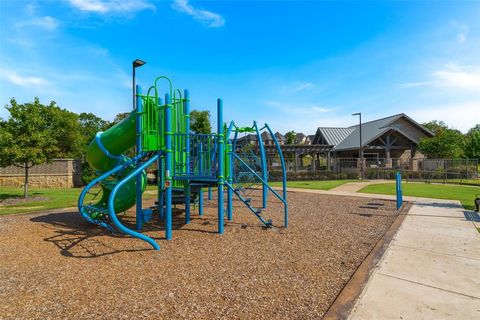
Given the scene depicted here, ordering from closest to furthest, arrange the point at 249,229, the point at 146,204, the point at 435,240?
the point at 435,240
the point at 249,229
the point at 146,204

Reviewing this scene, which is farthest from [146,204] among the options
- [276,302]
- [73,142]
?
[73,142]

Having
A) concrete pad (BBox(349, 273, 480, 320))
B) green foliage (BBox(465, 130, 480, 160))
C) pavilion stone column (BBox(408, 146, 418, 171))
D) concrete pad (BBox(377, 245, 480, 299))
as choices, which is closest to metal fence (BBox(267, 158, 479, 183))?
pavilion stone column (BBox(408, 146, 418, 171))

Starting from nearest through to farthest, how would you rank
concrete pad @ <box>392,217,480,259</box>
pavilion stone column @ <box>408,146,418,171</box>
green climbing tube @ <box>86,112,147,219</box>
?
concrete pad @ <box>392,217,480,259</box> < green climbing tube @ <box>86,112,147,219</box> < pavilion stone column @ <box>408,146,418,171</box>

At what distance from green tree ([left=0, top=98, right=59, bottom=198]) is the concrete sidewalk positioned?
15302 millimetres

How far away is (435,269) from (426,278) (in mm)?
518

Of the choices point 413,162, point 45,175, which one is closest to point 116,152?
point 45,175

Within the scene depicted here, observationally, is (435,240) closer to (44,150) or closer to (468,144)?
(44,150)

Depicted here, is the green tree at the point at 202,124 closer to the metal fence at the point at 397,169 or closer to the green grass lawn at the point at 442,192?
the metal fence at the point at 397,169

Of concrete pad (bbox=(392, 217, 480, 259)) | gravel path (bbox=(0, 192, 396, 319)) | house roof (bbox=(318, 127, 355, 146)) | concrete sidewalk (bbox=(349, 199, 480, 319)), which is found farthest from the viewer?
house roof (bbox=(318, 127, 355, 146))

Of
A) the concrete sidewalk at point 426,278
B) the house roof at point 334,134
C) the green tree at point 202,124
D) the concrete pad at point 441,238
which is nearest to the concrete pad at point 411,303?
the concrete sidewalk at point 426,278

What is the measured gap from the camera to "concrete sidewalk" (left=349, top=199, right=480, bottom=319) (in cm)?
324

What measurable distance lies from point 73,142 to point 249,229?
33676mm

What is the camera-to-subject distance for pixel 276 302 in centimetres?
349

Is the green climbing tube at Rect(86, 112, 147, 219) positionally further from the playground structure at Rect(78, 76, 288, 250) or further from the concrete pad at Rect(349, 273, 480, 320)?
the concrete pad at Rect(349, 273, 480, 320)
